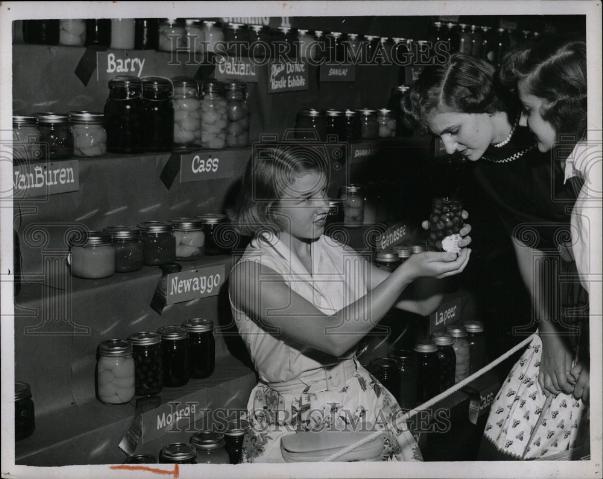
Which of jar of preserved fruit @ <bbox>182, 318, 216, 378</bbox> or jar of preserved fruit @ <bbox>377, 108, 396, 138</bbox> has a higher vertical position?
jar of preserved fruit @ <bbox>377, 108, 396, 138</bbox>

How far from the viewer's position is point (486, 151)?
1.87m

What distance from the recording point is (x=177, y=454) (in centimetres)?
173

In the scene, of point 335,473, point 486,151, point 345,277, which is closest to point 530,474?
point 335,473

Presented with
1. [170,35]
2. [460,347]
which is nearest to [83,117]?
[170,35]

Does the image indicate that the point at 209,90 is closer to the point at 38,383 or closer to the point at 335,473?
the point at 38,383

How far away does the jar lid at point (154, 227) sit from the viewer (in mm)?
1860

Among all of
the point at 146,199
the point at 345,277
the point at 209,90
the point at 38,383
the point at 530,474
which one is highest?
the point at 209,90

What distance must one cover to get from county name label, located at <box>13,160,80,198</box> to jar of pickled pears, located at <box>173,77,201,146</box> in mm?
240

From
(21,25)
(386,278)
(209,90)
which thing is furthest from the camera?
(209,90)

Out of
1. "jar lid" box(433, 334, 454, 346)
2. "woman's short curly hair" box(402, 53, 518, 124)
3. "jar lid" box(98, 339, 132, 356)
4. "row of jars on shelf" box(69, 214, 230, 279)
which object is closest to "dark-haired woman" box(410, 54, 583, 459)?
"woman's short curly hair" box(402, 53, 518, 124)

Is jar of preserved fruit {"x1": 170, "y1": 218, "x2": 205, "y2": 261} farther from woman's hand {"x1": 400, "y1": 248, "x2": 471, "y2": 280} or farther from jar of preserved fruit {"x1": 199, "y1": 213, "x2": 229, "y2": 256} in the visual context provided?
woman's hand {"x1": 400, "y1": 248, "x2": 471, "y2": 280}

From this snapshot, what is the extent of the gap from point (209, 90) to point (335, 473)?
2.62 feet

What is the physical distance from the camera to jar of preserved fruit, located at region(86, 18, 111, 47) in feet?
5.68

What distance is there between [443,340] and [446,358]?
0.13ft
